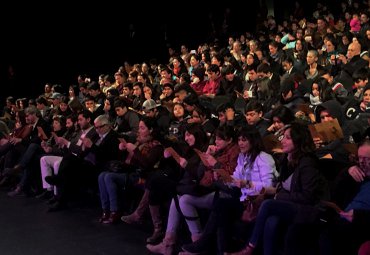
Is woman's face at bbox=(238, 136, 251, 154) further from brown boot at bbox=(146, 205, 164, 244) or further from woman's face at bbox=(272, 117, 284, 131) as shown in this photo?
brown boot at bbox=(146, 205, 164, 244)

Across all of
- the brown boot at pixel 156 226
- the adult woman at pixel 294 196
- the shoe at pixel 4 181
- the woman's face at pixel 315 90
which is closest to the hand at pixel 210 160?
the adult woman at pixel 294 196

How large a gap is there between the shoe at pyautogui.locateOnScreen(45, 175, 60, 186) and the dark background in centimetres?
595

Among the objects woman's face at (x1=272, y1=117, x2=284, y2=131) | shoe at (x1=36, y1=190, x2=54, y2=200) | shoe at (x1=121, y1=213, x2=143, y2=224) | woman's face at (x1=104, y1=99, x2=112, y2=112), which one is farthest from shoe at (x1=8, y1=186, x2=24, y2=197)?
woman's face at (x1=272, y1=117, x2=284, y2=131)

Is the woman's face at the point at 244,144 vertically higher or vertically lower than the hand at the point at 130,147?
higher

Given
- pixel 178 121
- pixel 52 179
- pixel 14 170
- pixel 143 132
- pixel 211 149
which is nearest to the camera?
pixel 211 149

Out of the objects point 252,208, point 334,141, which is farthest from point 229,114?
point 252,208

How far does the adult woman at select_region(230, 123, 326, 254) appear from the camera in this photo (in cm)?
268

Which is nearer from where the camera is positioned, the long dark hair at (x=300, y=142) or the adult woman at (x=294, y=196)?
the adult woman at (x=294, y=196)

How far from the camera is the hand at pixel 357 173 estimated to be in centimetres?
267

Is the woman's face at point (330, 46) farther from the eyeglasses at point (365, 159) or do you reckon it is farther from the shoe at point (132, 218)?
the eyeglasses at point (365, 159)

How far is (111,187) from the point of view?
3979 mm

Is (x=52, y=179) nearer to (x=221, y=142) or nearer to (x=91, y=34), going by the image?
(x=221, y=142)

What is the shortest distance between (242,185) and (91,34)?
8855 mm

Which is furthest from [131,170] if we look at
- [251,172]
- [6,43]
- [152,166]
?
[6,43]
